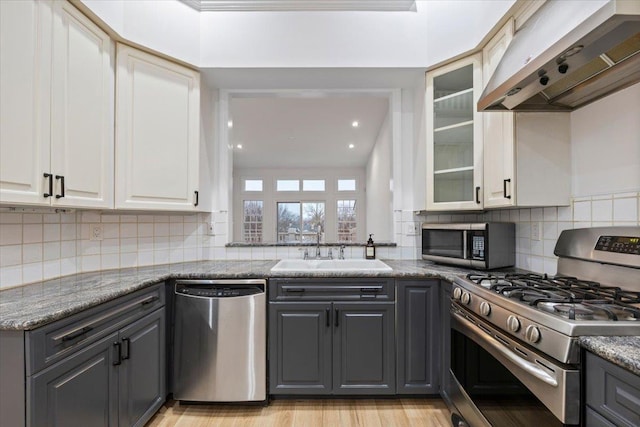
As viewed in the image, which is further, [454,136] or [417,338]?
[454,136]

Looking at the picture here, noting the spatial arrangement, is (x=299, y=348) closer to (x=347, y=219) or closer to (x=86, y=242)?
(x=86, y=242)

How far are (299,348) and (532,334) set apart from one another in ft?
4.38

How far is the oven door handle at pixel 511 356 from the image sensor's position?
0.95 meters

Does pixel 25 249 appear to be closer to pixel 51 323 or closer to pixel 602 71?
pixel 51 323

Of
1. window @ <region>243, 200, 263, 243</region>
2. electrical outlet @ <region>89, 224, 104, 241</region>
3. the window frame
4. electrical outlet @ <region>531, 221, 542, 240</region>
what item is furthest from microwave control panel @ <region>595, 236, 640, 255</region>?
window @ <region>243, 200, 263, 243</region>

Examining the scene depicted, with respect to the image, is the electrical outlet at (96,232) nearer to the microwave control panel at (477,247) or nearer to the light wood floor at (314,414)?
the light wood floor at (314,414)

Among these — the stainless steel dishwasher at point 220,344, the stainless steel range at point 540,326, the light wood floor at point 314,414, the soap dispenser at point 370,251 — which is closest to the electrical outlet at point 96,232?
the stainless steel dishwasher at point 220,344

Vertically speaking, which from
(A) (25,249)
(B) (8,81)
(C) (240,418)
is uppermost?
(B) (8,81)

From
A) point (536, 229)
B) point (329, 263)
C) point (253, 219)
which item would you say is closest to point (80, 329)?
point (329, 263)

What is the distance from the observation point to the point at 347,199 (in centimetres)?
→ 850

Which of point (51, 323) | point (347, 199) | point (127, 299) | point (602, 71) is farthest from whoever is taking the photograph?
point (347, 199)

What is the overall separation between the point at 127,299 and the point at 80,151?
85 centimetres

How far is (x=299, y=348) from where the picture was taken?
1928 mm

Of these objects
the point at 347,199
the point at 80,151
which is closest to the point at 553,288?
the point at 80,151
